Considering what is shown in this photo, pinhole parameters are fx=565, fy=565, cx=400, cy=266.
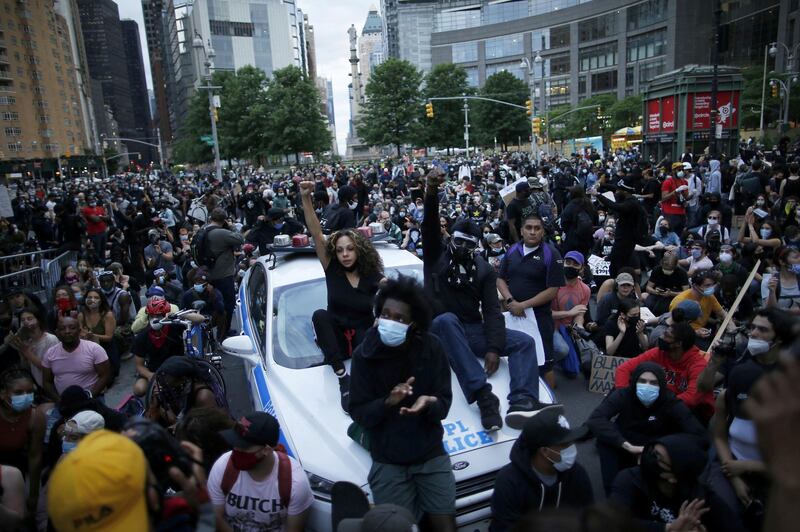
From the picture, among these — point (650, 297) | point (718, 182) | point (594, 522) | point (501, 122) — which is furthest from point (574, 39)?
point (594, 522)

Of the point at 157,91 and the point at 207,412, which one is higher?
the point at 157,91

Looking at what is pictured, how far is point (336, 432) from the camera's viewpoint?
3.73 metres

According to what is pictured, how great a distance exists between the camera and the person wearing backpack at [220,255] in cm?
806

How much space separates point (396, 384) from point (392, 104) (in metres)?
64.8

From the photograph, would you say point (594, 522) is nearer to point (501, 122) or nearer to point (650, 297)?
point (650, 297)

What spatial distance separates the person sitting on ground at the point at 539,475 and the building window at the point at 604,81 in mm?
88928

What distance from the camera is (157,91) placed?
610 ft

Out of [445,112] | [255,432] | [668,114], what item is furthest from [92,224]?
[445,112]

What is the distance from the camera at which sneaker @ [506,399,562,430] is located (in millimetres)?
3828

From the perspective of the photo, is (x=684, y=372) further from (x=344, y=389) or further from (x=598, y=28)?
(x=598, y=28)

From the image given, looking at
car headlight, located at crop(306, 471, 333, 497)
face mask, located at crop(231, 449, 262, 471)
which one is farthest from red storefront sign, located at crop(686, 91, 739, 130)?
face mask, located at crop(231, 449, 262, 471)

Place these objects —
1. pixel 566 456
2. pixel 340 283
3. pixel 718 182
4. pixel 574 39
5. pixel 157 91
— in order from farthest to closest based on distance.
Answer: pixel 157 91
pixel 574 39
pixel 718 182
pixel 340 283
pixel 566 456

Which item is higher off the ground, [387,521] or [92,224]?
[92,224]

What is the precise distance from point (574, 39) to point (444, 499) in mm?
94488
